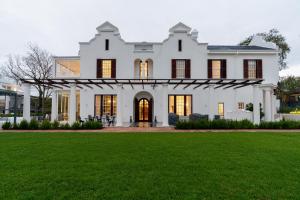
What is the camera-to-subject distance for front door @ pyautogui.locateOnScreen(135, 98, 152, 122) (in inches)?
791

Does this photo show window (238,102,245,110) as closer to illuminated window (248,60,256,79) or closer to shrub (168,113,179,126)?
illuminated window (248,60,256,79)

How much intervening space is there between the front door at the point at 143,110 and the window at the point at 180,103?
2214 mm

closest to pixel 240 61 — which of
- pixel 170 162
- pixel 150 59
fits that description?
pixel 150 59

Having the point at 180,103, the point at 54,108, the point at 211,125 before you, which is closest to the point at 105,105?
the point at 54,108

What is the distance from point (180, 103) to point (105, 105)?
7159 mm

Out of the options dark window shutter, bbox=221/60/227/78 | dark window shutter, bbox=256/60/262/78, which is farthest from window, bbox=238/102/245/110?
dark window shutter, bbox=221/60/227/78

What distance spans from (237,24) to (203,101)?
1149 inches

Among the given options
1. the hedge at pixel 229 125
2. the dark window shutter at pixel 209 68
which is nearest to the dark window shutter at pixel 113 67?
the hedge at pixel 229 125

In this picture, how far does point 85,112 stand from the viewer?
62.3ft

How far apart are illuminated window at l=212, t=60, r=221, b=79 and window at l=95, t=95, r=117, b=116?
32.2 ft

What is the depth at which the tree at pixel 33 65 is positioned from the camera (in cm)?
2820

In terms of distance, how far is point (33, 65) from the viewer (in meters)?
28.2

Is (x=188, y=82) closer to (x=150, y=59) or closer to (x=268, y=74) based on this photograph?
(x=150, y=59)

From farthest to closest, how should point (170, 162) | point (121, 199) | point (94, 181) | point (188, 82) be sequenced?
point (188, 82) → point (170, 162) → point (94, 181) → point (121, 199)
